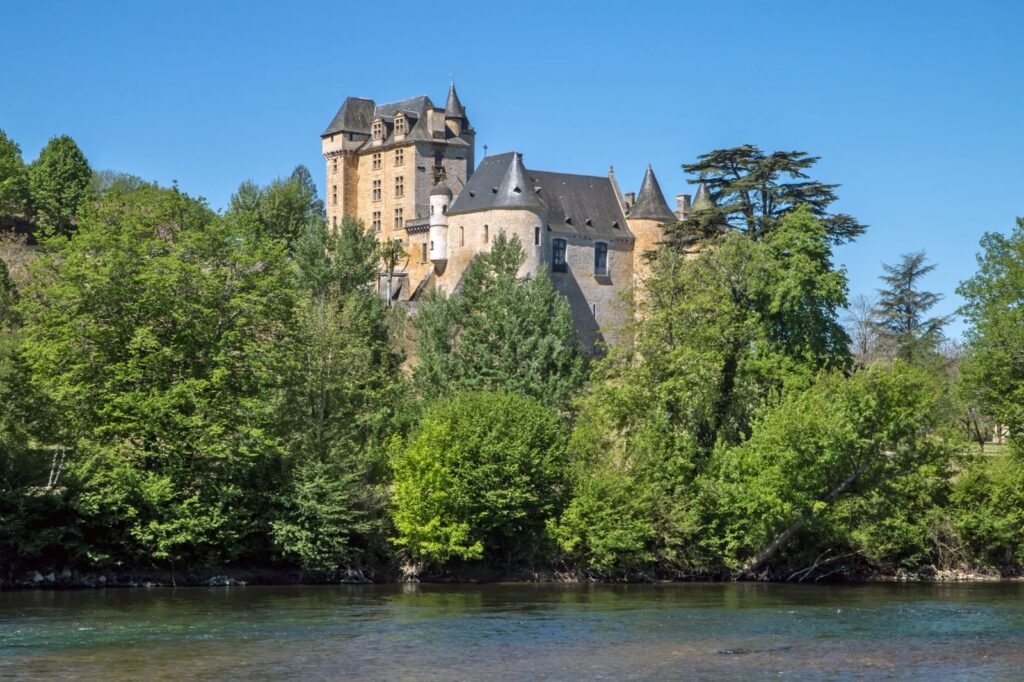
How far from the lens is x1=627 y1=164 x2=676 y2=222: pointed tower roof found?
8275 centimetres

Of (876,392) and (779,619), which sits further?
(876,392)

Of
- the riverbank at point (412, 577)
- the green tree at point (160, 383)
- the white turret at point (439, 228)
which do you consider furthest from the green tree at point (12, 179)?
the riverbank at point (412, 577)

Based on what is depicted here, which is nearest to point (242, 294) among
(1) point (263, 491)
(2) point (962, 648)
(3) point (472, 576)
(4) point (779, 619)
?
(1) point (263, 491)

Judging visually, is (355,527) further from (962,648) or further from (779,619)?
(962,648)

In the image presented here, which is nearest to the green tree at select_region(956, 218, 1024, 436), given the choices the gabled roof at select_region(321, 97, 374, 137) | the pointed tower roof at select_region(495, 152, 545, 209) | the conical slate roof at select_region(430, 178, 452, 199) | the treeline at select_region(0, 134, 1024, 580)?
the treeline at select_region(0, 134, 1024, 580)

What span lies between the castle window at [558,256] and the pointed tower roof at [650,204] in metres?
5.88

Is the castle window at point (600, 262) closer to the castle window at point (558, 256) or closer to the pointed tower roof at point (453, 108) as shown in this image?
the castle window at point (558, 256)

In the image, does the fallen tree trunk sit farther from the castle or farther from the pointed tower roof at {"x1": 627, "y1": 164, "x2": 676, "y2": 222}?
the pointed tower roof at {"x1": 627, "y1": 164, "x2": 676, "y2": 222}

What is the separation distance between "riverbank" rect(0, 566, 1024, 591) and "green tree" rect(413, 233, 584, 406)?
12.3 metres

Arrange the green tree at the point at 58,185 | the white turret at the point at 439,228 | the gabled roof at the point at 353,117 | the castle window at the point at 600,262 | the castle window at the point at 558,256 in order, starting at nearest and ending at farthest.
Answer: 1. the castle window at the point at 558,256
2. the castle window at the point at 600,262
3. the white turret at the point at 439,228
4. the green tree at the point at 58,185
5. the gabled roof at the point at 353,117

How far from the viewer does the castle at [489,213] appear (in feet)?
253

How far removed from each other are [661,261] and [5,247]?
1554 inches

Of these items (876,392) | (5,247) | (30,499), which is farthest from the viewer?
(5,247)

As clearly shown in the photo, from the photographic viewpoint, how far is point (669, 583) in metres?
41.8
